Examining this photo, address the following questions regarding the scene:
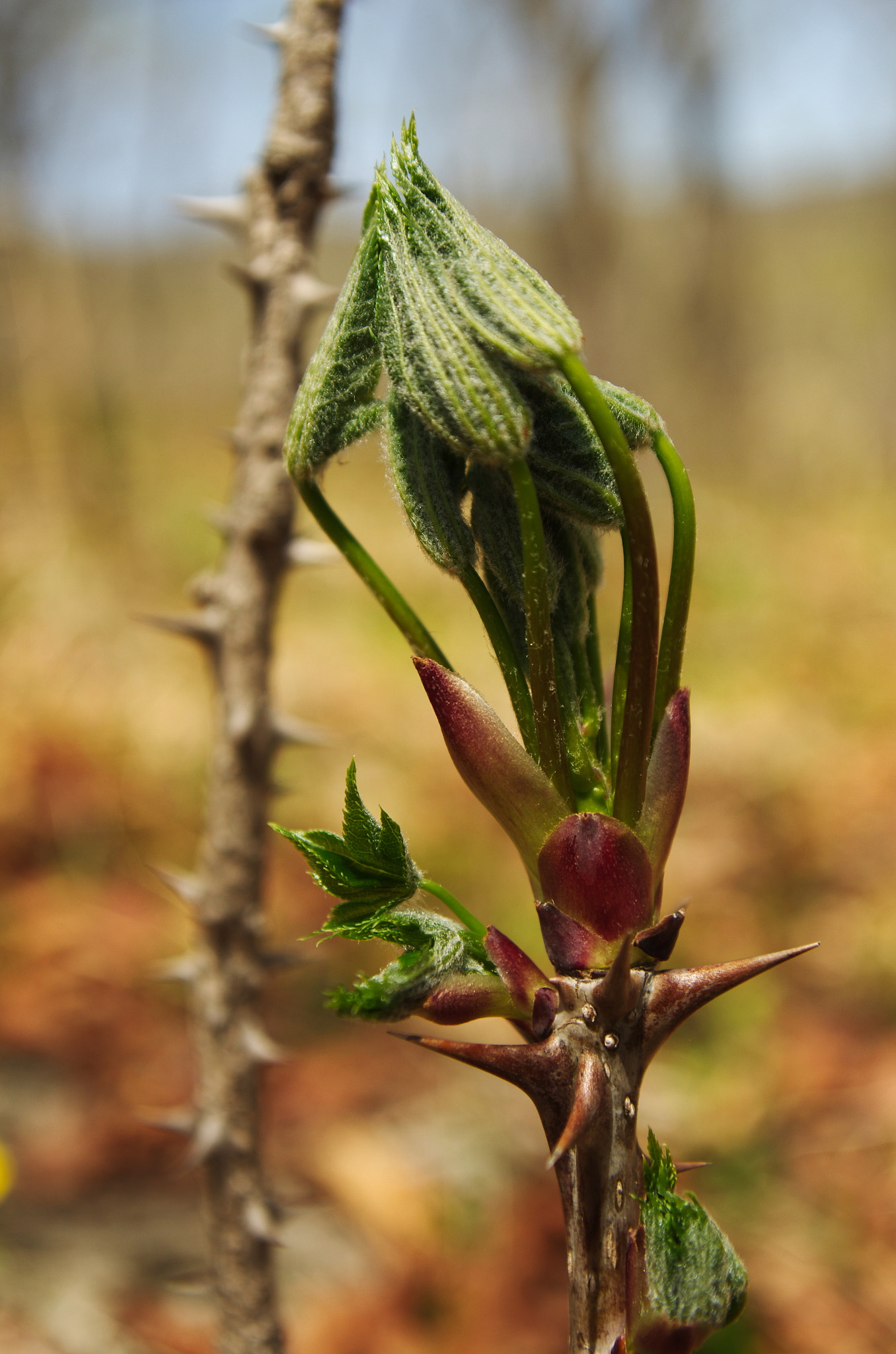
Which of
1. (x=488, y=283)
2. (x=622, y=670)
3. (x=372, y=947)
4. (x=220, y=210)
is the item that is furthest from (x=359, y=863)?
(x=372, y=947)

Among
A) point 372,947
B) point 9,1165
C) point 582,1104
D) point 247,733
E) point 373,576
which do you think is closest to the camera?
point 582,1104

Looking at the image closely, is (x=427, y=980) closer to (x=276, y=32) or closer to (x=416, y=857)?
(x=276, y=32)

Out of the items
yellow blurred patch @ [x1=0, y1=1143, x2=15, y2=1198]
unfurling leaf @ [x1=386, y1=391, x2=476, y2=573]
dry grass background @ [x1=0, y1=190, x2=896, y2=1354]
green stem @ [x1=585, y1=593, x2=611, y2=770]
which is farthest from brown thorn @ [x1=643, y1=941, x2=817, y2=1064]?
yellow blurred patch @ [x1=0, y1=1143, x2=15, y2=1198]

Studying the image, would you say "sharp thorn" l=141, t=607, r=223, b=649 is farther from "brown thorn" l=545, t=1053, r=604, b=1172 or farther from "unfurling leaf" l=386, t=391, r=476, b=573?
"brown thorn" l=545, t=1053, r=604, b=1172

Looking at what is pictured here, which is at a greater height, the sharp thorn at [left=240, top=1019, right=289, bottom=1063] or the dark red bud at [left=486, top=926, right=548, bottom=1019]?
the dark red bud at [left=486, top=926, right=548, bottom=1019]

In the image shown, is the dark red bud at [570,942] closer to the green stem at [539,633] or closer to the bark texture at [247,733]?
the green stem at [539,633]

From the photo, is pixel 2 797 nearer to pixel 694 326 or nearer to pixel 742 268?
pixel 694 326

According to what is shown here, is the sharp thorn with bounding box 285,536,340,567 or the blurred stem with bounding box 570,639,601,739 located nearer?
the blurred stem with bounding box 570,639,601,739
